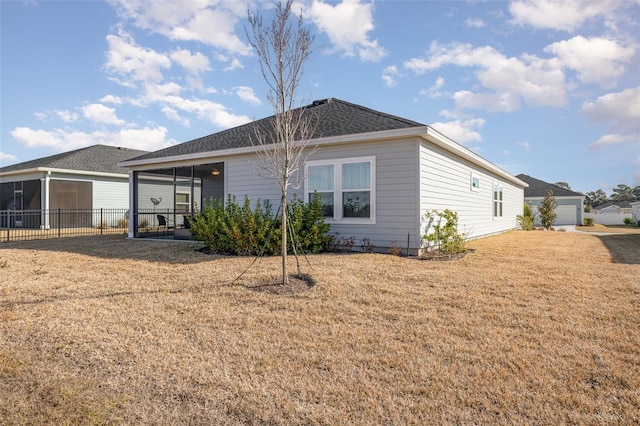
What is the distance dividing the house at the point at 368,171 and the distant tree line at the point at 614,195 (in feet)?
233

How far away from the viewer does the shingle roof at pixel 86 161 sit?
1906cm

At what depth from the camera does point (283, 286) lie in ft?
17.6

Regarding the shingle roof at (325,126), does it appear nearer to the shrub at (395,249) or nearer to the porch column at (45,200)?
the shrub at (395,249)

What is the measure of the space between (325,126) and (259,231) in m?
3.44

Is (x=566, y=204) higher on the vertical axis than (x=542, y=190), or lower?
lower

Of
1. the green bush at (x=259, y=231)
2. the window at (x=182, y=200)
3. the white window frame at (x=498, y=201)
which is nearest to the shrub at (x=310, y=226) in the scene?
the green bush at (x=259, y=231)

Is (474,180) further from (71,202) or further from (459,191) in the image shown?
(71,202)

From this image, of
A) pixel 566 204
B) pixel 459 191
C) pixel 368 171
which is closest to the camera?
pixel 368 171

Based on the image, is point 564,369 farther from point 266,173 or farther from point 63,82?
point 63,82

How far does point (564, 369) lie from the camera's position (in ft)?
9.48

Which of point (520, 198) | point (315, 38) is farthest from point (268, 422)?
point (520, 198)

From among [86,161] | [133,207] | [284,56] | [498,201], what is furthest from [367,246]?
[86,161]

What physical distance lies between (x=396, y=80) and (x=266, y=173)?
5154 millimetres

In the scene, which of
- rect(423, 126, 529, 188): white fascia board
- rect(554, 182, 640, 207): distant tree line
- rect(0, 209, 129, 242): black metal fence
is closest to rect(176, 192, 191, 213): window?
rect(0, 209, 129, 242): black metal fence
